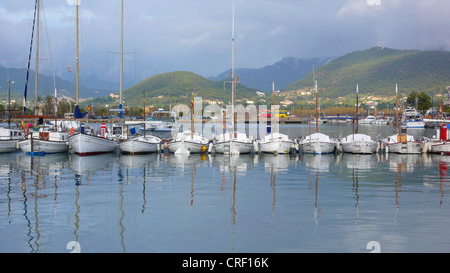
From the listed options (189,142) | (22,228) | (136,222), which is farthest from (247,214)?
(189,142)

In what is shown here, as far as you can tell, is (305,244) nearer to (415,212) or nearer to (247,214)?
(247,214)

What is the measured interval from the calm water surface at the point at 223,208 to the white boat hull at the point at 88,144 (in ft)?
31.1

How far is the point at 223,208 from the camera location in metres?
21.4

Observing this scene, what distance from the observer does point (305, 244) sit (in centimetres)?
1531

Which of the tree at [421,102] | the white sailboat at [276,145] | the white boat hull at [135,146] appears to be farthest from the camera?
the tree at [421,102]

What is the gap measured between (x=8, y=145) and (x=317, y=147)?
3536cm

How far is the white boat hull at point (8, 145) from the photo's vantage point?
5204cm

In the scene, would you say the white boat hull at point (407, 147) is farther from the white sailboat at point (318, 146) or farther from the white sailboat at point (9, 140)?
the white sailboat at point (9, 140)

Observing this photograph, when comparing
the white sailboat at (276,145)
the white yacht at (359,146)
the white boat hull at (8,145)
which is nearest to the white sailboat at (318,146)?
the white yacht at (359,146)

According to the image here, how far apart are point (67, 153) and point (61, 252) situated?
3952 cm

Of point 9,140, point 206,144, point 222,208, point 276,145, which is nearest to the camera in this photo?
point 222,208

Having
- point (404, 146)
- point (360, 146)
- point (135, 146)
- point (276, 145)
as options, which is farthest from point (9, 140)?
point (404, 146)

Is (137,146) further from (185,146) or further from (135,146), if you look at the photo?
(185,146)

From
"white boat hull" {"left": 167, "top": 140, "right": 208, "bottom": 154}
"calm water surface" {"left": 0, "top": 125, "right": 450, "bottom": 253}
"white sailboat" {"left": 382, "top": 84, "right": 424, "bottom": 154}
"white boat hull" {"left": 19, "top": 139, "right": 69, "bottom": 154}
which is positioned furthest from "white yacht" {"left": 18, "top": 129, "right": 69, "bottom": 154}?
"white sailboat" {"left": 382, "top": 84, "right": 424, "bottom": 154}
